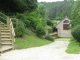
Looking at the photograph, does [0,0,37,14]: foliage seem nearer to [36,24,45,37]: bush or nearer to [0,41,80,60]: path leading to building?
[36,24,45,37]: bush

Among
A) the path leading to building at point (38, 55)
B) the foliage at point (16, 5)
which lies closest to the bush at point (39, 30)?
the foliage at point (16, 5)

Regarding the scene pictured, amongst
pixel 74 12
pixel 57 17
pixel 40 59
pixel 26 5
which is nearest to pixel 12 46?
pixel 40 59

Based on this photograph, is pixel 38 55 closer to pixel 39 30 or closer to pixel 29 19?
pixel 39 30

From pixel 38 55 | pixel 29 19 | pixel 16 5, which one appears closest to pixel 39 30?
pixel 29 19

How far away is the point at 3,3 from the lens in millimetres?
24859

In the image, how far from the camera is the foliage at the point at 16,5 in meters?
23.9

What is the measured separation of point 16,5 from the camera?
24078 millimetres

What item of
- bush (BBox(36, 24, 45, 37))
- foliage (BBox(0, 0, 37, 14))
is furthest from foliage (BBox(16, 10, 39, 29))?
foliage (BBox(0, 0, 37, 14))

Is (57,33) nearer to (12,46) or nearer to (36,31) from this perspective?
(36,31)

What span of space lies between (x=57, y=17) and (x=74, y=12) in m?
88.0

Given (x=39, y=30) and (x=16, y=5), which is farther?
(x=39, y=30)

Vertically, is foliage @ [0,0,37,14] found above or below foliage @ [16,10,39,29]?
above

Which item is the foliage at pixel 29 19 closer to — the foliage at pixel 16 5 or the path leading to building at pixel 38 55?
the foliage at pixel 16 5

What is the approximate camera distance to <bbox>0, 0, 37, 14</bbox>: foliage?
78.5ft
